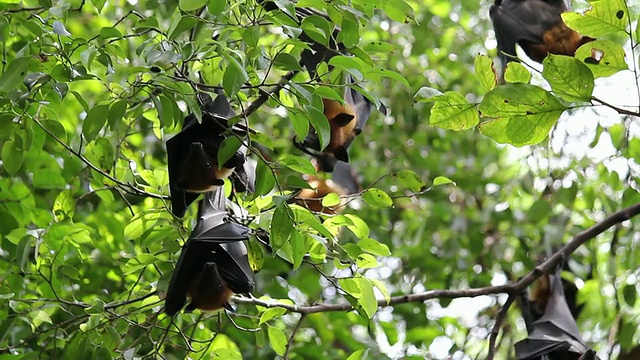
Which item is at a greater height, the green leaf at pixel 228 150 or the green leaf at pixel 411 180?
the green leaf at pixel 228 150

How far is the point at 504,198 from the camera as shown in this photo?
13.9 feet

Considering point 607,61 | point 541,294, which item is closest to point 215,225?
point 607,61

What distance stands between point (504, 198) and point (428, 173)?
416 millimetres

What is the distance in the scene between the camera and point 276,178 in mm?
1527

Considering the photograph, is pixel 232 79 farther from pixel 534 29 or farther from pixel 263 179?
pixel 534 29

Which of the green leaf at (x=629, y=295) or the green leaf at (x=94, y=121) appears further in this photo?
the green leaf at (x=629, y=295)

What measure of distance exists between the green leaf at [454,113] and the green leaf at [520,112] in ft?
0.33

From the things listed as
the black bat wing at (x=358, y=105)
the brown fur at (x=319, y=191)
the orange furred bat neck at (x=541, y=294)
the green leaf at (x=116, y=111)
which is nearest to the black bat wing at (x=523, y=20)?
the black bat wing at (x=358, y=105)

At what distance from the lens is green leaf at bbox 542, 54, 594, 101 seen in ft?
4.42

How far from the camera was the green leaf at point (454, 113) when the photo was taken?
156 cm

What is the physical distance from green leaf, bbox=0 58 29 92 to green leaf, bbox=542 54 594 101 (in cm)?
95

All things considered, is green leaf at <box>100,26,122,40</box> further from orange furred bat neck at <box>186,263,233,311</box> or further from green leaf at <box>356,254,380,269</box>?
green leaf at <box>356,254,380,269</box>

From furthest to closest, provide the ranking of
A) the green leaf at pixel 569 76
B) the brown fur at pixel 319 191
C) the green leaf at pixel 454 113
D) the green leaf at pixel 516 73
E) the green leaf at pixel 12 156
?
the brown fur at pixel 319 191 → the green leaf at pixel 12 156 → the green leaf at pixel 454 113 → the green leaf at pixel 516 73 → the green leaf at pixel 569 76

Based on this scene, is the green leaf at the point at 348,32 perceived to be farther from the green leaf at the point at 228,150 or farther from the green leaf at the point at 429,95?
the green leaf at the point at 228,150
